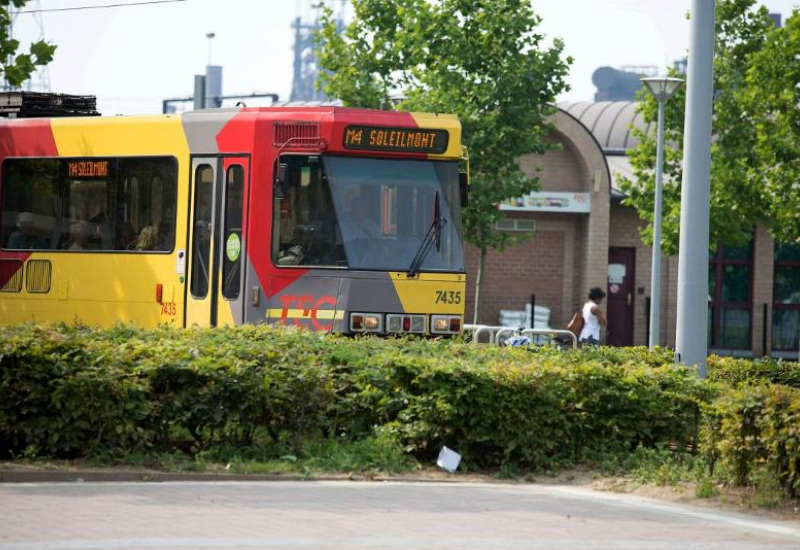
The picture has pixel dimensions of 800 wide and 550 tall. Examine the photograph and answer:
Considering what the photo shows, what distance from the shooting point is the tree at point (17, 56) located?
14.5 metres

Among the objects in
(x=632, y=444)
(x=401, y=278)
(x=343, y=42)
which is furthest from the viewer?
(x=343, y=42)

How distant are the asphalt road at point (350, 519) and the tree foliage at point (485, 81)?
777 inches

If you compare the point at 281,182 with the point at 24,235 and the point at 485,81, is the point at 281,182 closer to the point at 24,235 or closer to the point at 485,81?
the point at 24,235

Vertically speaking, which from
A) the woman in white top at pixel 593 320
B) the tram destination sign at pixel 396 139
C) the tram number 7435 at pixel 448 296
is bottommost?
the woman in white top at pixel 593 320

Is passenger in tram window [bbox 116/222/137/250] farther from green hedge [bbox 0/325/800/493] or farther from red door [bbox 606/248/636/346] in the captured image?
red door [bbox 606/248/636/346]

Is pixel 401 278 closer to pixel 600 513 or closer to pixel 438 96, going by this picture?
pixel 600 513

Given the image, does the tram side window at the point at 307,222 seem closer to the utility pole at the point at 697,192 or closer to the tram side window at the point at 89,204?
the tram side window at the point at 89,204

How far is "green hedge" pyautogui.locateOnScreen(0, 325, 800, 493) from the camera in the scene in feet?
34.2

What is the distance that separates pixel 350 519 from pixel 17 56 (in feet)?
27.1

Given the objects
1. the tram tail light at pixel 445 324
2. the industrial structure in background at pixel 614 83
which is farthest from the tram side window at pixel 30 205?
the industrial structure in background at pixel 614 83

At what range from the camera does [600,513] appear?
9.22 metres

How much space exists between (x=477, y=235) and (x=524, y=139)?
2.98 meters

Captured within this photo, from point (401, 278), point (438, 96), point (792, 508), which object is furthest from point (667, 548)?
point (438, 96)

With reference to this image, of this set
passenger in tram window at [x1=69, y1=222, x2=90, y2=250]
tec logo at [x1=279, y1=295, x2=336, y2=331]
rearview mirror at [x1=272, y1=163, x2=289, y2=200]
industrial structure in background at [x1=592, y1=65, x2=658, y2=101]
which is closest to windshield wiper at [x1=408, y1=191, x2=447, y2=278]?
tec logo at [x1=279, y1=295, x2=336, y2=331]
